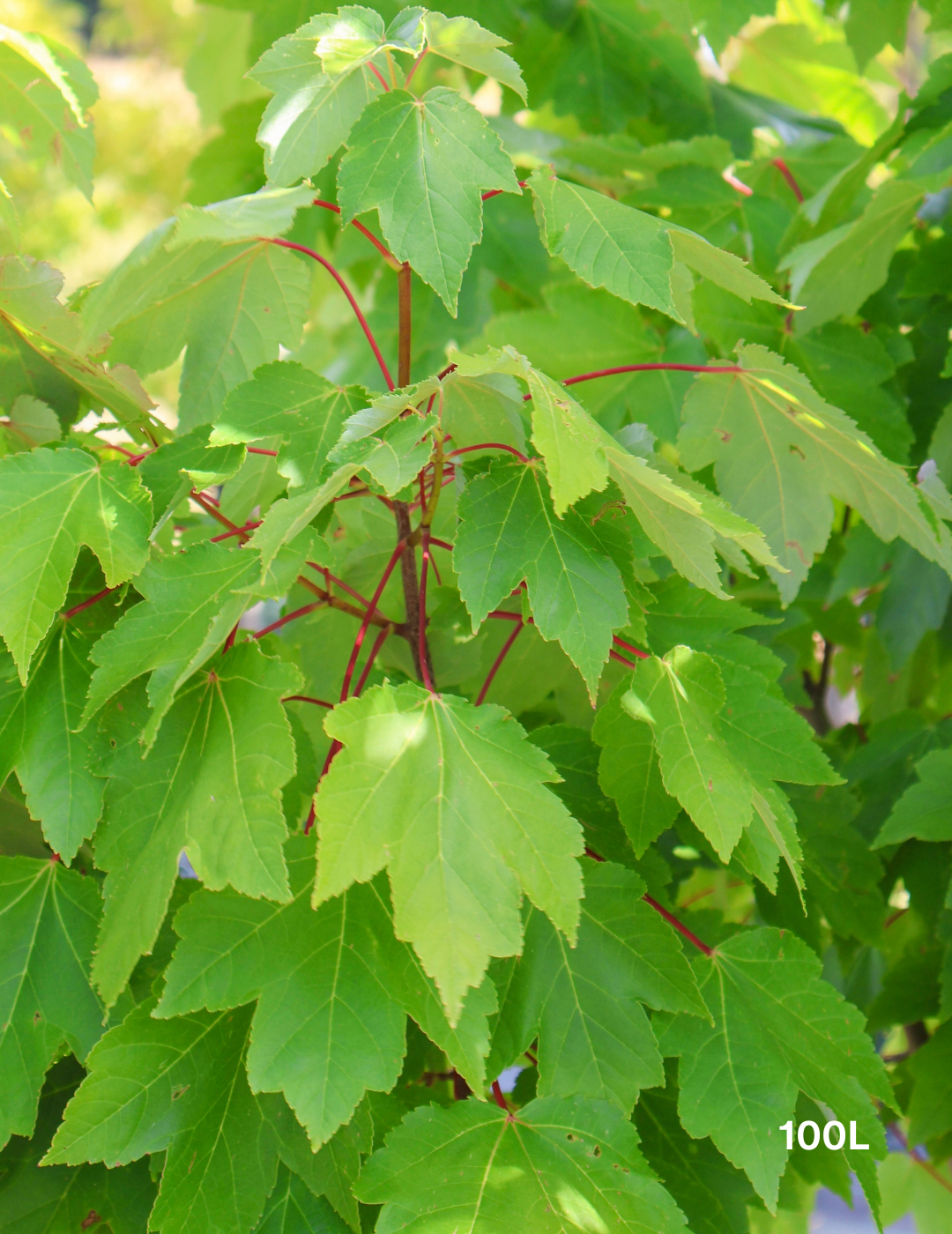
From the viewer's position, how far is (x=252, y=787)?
546 millimetres

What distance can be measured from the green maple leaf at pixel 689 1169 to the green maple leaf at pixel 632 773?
0.20m

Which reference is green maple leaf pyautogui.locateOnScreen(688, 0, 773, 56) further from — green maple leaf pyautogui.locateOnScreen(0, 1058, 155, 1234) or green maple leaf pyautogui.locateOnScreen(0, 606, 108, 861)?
green maple leaf pyautogui.locateOnScreen(0, 1058, 155, 1234)

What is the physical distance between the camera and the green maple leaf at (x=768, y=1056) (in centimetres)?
60

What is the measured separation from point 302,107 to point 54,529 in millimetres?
293

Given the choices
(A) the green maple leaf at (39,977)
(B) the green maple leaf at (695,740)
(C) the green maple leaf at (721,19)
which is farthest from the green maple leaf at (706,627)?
(C) the green maple leaf at (721,19)

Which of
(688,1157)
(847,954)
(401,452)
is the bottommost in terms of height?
(847,954)

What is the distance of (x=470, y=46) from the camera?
0.61 meters

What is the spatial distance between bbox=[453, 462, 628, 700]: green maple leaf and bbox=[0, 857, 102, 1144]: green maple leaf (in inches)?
12.6

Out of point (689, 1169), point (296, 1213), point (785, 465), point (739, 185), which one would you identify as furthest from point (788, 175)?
point (296, 1213)

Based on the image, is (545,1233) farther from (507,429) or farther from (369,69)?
(369,69)

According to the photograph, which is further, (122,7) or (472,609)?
(122,7)

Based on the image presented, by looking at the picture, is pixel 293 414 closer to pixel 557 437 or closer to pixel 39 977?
pixel 557 437

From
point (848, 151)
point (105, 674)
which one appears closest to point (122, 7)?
point (848, 151)

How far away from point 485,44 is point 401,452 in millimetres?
265
